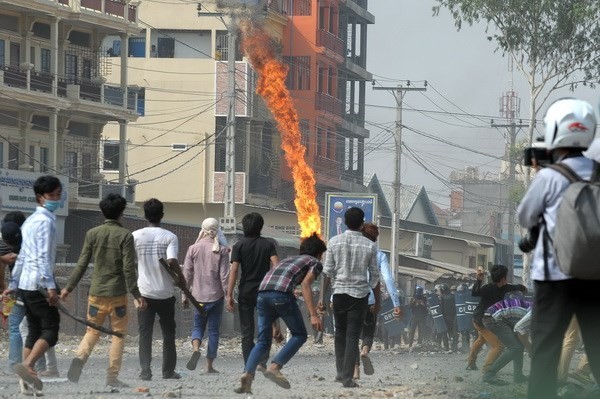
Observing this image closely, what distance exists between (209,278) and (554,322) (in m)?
8.54

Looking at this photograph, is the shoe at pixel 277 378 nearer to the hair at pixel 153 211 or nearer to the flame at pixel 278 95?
the hair at pixel 153 211

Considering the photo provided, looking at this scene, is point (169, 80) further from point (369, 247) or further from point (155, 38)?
point (369, 247)

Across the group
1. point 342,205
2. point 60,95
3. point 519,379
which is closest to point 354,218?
point 519,379

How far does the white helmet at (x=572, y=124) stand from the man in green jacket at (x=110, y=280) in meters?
5.88

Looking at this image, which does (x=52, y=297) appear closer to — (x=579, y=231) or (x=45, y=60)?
(x=579, y=231)

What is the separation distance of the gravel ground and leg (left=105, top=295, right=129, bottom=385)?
178 millimetres

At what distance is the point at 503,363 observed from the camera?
1535 centimetres

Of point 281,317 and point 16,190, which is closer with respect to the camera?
point 281,317

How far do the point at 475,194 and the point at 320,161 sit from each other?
155ft

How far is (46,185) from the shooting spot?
11.5 meters

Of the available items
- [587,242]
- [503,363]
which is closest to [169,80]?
[503,363]

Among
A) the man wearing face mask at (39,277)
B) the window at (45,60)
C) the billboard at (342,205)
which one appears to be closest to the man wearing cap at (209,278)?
the man wearing face mask at (39,277)

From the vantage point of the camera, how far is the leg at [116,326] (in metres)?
12.4

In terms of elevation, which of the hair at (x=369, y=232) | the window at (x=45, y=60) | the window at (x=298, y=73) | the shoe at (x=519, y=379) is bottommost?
the shoe at (x=519, y=379)
